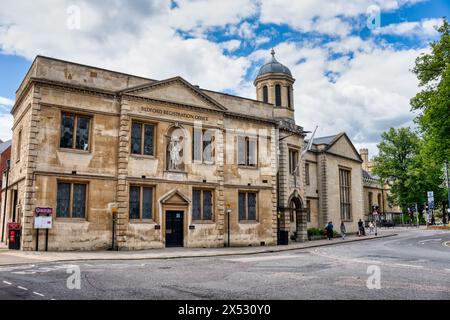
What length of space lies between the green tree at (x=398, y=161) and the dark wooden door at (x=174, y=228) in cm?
4712

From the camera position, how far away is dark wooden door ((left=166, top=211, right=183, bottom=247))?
25.6m

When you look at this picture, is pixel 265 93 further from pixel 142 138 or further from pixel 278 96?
pixel 142 138

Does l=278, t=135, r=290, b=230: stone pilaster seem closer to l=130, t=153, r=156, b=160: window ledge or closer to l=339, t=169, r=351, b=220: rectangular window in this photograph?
l=130, t=153, r=156, b=160: window ledge

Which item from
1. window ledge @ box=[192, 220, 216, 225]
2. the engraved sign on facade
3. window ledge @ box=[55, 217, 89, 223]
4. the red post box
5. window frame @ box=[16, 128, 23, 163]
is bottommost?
the red post box

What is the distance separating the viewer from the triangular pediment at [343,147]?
141 ft

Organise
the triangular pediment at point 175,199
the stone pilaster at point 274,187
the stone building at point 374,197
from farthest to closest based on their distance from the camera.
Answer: the stone building at point 374,197
the stone pilaster at point 274,187
the triangular pediment at point 175,199

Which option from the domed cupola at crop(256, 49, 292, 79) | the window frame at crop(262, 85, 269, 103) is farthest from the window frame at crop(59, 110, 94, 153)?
the domed cupola at crop(256, 49, 292, 79)

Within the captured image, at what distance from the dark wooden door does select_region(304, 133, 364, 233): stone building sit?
652 inches

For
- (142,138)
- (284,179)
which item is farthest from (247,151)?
(142,138)

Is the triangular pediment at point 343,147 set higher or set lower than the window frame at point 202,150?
higher

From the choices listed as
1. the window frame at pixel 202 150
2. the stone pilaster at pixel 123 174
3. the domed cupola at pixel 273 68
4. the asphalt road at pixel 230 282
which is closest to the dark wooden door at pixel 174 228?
the stone pilaster at pixel 123 174

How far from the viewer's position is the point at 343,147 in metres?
45.3

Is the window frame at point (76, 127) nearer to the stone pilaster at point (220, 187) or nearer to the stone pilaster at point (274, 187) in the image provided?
the stone pilaster at point (220, 187)
